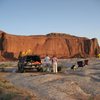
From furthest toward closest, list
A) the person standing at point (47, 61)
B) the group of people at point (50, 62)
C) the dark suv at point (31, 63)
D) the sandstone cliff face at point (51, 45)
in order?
the sandstone cliff face at point (51, 45) < the dark suv at point (31, 63) < the person standing at point (47, 61) < the group of people at point (50, 62)

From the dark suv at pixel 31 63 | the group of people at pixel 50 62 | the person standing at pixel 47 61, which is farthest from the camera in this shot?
the dark suv at pixel 31 63

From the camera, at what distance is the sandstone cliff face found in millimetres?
140750

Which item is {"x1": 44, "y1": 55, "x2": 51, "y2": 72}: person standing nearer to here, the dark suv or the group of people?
the group of people

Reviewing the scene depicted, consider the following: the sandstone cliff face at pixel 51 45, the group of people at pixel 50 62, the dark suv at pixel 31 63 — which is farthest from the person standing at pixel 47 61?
the sandstone cliff face at pixel 51 45

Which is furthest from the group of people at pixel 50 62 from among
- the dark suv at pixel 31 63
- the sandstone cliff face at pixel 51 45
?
the sandstone cliff face at pixel 51 45

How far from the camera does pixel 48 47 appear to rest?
15088cm

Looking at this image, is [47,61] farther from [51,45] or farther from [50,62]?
[51,45]

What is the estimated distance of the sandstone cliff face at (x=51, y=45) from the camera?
141m

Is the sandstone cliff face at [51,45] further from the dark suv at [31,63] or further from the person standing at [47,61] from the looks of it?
the person standing at [47,61]

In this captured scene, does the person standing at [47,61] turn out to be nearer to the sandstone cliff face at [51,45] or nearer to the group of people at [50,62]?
the group of people at [50,62]

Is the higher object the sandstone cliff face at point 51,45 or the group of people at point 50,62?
the sandstone cliff face at point 51,45

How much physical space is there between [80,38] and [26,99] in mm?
146710

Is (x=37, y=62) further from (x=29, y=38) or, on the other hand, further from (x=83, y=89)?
(x=29, y=38)

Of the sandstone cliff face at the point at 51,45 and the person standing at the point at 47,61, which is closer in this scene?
the person standing at the point at 47,61
